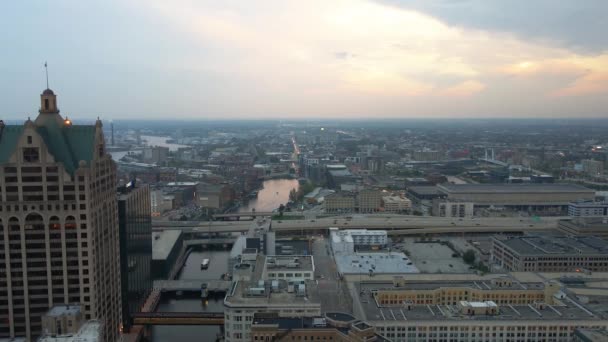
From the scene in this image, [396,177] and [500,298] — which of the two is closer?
[500,298]

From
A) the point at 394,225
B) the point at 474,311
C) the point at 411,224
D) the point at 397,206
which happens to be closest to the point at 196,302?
the point at 474,311

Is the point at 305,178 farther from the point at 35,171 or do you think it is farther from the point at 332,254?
the point at 35,171

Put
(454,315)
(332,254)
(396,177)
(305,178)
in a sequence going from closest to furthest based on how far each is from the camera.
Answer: (454,315) → (332,254) → (396,177) → (305,178)

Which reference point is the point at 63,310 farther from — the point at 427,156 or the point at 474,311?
the point at 427,156

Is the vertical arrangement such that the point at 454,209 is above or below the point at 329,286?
below

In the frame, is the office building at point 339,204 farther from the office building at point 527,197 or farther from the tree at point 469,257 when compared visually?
the tree at point 469,257

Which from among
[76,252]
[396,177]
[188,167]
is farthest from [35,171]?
[188,167]
